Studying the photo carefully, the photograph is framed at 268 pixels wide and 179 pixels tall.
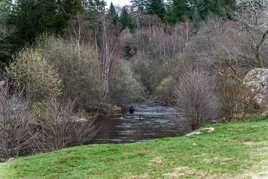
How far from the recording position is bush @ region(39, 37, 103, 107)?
29.9 meters

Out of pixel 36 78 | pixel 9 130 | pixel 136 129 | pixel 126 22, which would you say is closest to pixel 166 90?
pixel 136 129

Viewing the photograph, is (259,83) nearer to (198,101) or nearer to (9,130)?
(198,101)

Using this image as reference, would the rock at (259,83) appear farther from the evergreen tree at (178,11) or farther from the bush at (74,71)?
the evergreen tree at (178,11)

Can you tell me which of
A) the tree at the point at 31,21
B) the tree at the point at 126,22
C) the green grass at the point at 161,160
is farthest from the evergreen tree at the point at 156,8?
the green grass at the point at 161,160

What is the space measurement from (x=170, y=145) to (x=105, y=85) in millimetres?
23752

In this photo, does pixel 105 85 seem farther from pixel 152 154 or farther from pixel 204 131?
pixel 152 154

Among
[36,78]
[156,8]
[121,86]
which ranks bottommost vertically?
[121,86]

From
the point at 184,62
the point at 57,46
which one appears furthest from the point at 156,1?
the point at 57,46

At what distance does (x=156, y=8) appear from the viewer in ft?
232

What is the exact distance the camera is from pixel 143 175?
7.38m

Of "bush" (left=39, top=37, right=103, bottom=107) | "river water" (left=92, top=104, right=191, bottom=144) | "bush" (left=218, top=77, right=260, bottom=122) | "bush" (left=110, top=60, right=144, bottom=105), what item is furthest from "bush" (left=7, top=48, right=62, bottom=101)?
"bush" (left=218, top=77, right=260, bottom=122)

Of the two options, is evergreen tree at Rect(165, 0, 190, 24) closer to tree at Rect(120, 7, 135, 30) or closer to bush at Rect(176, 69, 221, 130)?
tree at Rect(120, 7, 135, 30)

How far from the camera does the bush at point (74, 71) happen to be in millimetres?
29859

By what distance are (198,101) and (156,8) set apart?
185 ft
